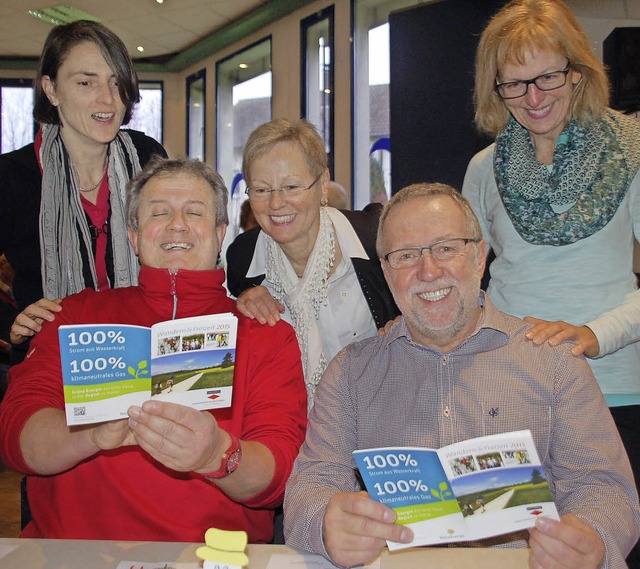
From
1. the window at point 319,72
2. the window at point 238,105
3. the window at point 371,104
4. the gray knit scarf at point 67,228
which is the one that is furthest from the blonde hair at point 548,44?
the window at point 238,105

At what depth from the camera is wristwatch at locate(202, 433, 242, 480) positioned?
5.47 feet

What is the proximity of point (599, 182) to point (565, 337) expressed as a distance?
24.7 inches

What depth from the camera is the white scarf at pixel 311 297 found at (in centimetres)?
253

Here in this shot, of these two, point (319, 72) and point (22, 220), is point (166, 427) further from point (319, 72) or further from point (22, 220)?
point (319, 72)

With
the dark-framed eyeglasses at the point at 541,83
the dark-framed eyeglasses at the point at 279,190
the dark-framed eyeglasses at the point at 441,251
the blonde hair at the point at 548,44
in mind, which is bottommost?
the dark-framed eyeglasses at the point at 441,251

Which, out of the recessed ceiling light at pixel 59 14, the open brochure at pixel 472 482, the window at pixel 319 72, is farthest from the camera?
the recessed ceiling light at pixel 59 14

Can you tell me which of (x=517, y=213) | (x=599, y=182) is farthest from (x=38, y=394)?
(x=599, y=182)

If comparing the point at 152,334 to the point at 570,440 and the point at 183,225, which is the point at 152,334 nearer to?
the point at 183,225

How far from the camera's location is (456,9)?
4781mm

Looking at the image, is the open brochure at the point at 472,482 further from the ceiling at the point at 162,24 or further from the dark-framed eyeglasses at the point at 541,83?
the ceiling at the point at 162,24

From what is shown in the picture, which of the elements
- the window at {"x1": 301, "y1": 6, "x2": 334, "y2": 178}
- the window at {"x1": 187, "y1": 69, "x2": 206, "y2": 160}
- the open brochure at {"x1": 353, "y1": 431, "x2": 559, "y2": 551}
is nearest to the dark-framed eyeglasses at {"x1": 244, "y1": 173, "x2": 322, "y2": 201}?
the open brochure at {"x1": 353, "y1": 431, "x2": 559, "y2": 551}

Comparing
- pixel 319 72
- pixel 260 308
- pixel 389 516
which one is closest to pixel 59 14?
pixel 319 72

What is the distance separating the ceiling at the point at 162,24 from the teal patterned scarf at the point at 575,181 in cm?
680

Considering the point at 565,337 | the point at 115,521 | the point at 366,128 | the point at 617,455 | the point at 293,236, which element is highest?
the point at 366,128
